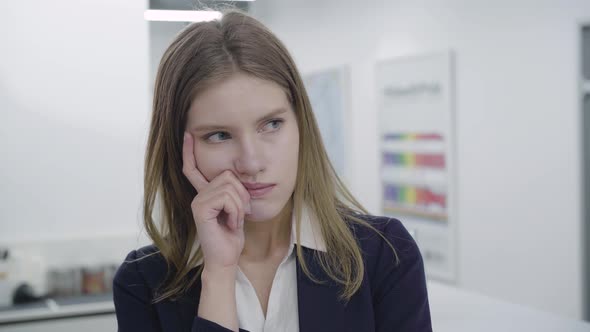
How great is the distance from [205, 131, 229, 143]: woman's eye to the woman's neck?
0.66 feet

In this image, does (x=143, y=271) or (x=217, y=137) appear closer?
(x=217, y=137)

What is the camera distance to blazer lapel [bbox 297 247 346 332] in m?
1.11

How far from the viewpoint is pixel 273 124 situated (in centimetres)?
108

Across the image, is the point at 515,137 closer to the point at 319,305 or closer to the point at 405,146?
the point at 405,146

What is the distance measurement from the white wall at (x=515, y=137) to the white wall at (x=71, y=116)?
206 cm

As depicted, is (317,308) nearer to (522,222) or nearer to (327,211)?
(327,211)

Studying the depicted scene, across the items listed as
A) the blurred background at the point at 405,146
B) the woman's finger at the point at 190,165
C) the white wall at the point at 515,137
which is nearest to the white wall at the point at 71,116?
the blurred background at the point at 405,146

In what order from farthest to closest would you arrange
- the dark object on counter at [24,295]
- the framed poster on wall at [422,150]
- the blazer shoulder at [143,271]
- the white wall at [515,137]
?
the framed poster on wall at [422,150], the white wall at [515,137], the dark object on counter at [24,295], the blazer shoulder at [143,271]

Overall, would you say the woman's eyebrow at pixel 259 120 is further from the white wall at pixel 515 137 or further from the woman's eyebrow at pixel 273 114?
the white wall at pixel 515 137

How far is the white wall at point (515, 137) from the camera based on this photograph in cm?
348

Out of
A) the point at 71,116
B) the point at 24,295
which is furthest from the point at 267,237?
the point at 71,116

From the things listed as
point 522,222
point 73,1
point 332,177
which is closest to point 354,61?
point 522,222

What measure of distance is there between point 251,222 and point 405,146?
12.3ft

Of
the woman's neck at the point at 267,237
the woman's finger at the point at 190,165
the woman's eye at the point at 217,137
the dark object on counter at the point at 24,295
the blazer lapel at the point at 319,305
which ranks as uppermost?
the woman's eye at the point at 217,137
